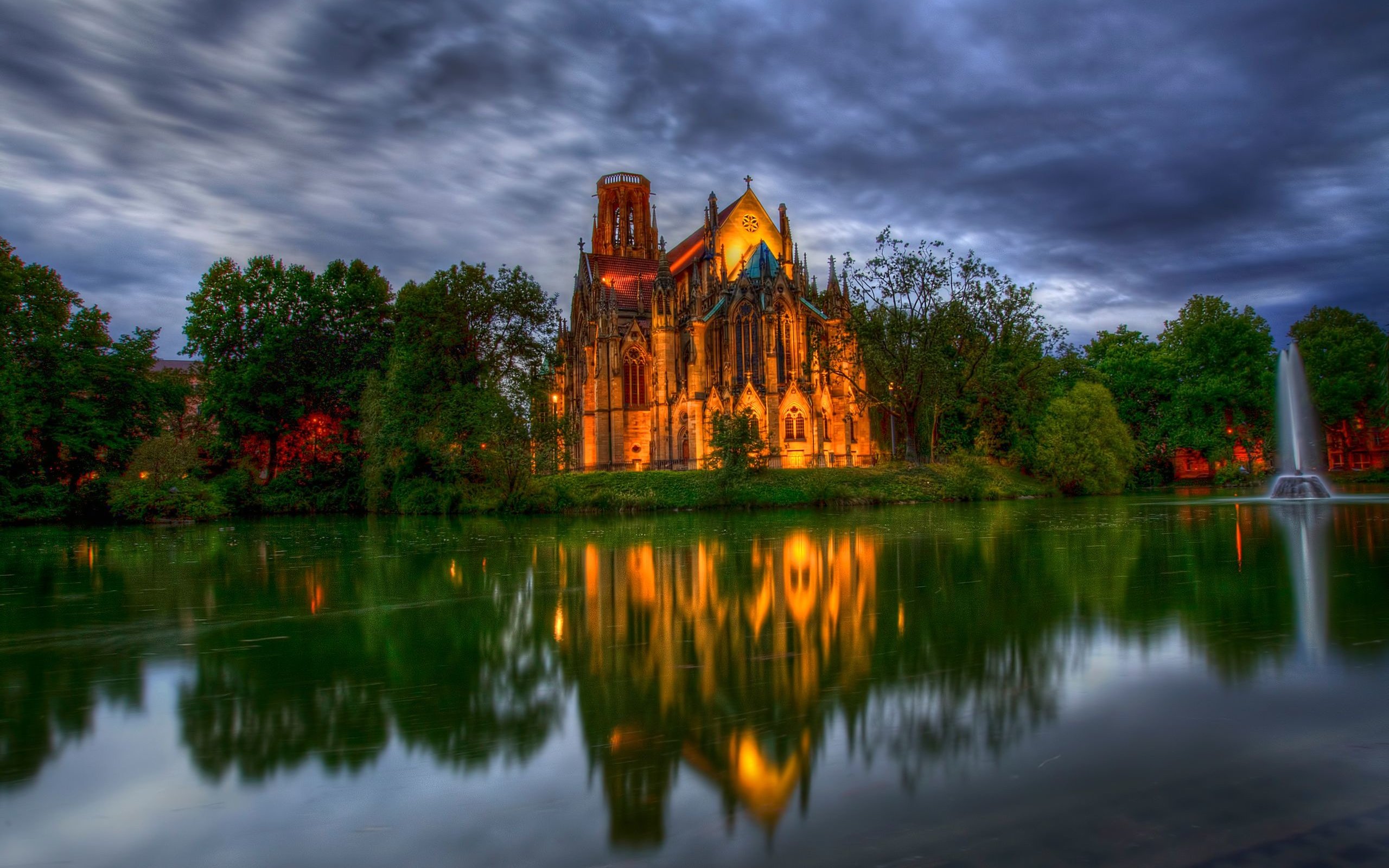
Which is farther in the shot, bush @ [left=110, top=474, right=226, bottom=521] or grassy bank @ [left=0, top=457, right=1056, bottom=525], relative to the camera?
grassy bank @ [left=0, top=457, right=1056, bottom=525]

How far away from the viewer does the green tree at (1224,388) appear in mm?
48844

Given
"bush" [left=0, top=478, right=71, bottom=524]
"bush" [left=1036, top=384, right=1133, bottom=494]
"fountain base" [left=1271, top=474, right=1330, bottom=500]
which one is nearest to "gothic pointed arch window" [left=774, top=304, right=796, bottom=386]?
"bush" [left=1036, top=384, right=1133, bottom=494]

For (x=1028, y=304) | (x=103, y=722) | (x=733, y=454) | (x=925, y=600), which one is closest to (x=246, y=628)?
(x=103, y=722)

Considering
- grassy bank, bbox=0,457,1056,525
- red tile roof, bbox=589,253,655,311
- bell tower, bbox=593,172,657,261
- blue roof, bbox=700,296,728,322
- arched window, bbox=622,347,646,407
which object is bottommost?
grassy bank, bbox=0,457,1056,525

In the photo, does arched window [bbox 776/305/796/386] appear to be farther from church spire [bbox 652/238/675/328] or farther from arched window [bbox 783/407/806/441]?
church spire [bbox 652/238/675/328]

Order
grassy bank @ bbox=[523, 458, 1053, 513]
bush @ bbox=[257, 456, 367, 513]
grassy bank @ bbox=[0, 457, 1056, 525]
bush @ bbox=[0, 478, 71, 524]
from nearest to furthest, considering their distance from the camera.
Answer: bush @ bbox=[0, 478, 71, 524] < grassy bank @ bbox=[0, 457, 1056, 525] < grassy bank @ bbox=[523, 458, 1053, 513] < bush @ bbox=[257, 456, 367, 513]

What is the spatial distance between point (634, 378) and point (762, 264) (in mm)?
12085

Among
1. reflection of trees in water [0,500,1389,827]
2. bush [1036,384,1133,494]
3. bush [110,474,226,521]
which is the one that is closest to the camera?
reflection of trees in water [0,500,1389,827]

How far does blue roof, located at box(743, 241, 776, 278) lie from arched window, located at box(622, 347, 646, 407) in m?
9.80

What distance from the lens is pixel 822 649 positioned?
5.64 m

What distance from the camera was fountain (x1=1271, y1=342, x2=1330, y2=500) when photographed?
28.9 meters

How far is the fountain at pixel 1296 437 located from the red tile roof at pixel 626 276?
40.5 meters

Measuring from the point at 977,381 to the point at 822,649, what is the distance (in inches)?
1557

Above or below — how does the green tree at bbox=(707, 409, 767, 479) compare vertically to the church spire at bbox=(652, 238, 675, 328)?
below
